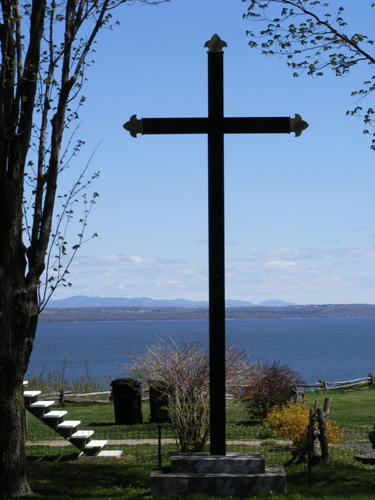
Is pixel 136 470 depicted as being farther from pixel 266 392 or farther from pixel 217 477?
pixel 266 392

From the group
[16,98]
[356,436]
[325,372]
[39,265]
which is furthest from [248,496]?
[325,372]

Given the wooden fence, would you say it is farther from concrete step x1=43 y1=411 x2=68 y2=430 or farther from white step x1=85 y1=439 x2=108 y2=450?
concrete step x1=43 y1=411 x2=68 y2=430

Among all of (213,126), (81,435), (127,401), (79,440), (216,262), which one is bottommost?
(79,440)

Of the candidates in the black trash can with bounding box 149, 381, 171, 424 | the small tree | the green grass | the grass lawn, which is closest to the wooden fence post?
the grass lawn

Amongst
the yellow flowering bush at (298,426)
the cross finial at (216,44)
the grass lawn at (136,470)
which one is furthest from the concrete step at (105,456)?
the cross finial at (216,44)

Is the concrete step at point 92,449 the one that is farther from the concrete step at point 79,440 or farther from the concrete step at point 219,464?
the concrete step at point 219,464

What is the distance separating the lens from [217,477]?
6973mm

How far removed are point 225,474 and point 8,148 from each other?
5569 millimetres

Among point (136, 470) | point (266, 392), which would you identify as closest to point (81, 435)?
point (136, 470)

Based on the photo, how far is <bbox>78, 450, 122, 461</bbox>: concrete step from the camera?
41.7 ft

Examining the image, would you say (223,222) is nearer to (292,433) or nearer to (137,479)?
(137,479)

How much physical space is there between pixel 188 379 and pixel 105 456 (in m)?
2.68

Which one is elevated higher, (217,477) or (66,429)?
(217,477)

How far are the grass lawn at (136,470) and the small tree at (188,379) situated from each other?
2.88 feet
